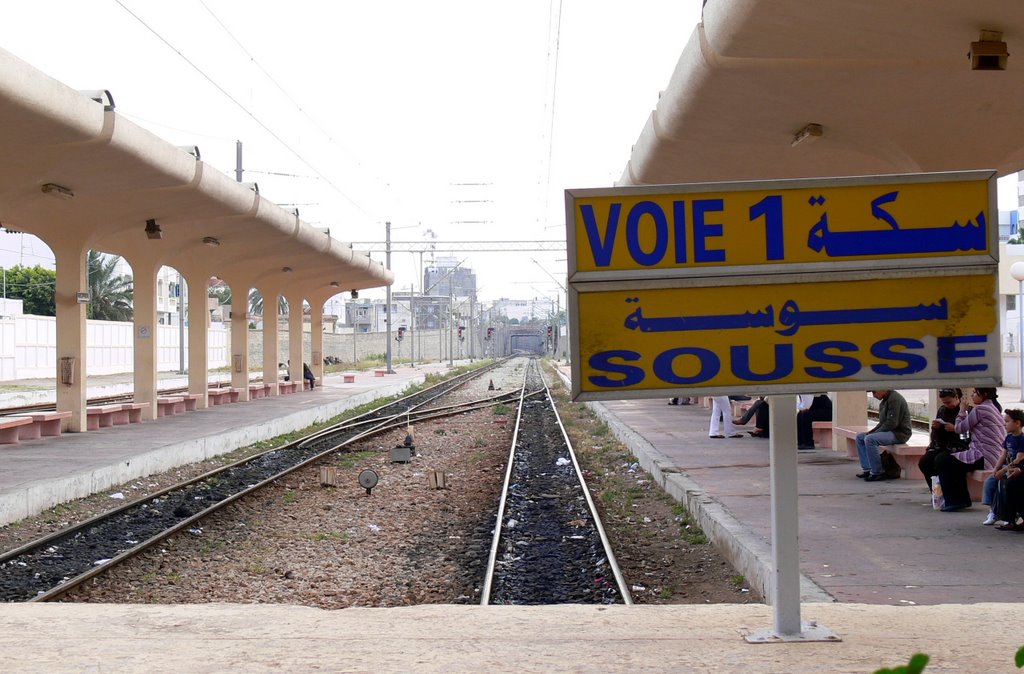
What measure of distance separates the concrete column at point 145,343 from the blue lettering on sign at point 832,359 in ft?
64.3

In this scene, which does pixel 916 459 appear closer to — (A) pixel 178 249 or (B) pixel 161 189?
(B) pixel 161 189

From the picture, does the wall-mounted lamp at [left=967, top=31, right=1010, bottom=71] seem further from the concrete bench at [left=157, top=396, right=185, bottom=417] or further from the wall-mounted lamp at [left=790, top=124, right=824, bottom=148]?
the concrete bench at [left=157, top=396, right=185, bottom=417]

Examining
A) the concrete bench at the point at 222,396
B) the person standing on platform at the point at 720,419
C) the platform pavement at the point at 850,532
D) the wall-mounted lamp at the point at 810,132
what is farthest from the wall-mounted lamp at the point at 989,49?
the concrete bench at the point at 222,396

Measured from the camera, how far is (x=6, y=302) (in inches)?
2019

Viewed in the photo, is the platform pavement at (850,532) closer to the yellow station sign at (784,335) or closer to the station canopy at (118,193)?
the yellow station sign at (784,335)

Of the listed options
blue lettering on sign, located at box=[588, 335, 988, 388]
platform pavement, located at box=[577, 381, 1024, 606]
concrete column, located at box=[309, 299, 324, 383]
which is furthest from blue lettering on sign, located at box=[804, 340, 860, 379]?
concrete column, located at box=[309, 299, 324, 383]

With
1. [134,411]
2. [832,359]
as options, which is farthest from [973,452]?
[134,411]

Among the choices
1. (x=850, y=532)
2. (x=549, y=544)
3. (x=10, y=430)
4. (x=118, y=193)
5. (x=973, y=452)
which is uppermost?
(x=118, y=193)

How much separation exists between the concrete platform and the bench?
1173cm

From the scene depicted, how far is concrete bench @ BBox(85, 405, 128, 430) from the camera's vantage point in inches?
778

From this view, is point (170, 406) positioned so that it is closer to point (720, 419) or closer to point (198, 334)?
point (198, 334)

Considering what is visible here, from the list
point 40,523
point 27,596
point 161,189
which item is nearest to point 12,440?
point 161,189

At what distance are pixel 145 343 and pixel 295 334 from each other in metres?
14.2

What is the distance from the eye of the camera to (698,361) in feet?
14.2
